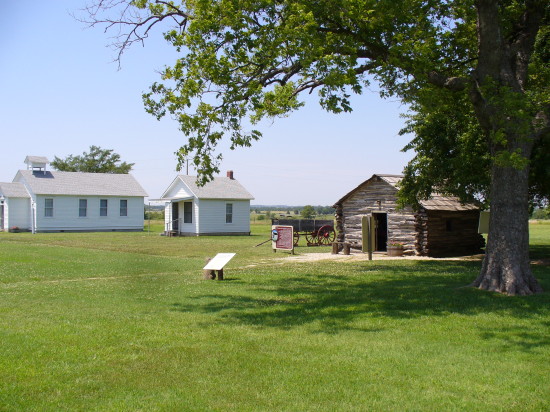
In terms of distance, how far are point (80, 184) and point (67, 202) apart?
2.17 metres

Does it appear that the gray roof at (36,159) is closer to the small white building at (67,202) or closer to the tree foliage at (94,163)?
the small white building at (67,202)

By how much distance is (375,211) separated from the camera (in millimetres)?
24156

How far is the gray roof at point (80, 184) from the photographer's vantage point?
42.7 meters

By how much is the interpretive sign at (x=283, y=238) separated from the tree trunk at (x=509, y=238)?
504 inches

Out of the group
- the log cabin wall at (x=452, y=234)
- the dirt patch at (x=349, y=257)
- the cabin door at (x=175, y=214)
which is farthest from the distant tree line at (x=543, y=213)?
the cabin door at (x=175, y=214)

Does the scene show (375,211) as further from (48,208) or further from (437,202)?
(48,208)

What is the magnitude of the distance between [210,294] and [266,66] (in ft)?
16.8

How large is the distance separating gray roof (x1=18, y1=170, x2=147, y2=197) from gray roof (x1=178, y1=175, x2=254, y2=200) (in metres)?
6.92

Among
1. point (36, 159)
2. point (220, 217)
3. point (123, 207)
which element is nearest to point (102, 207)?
point (123, 207)

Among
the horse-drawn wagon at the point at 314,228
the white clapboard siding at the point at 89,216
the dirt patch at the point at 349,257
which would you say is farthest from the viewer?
the white clapboard siding at the point at 89,216

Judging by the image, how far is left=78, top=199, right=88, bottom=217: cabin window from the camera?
4353cm

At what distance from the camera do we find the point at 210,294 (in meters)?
12.0

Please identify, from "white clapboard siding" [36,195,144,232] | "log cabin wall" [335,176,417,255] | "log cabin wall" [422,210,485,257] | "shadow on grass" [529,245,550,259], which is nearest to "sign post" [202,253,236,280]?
"log cabin wall" [335,176,417,255]

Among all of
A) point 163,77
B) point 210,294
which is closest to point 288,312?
point 210,294
